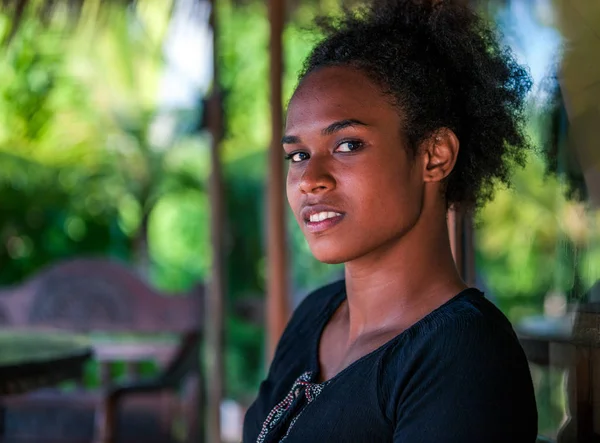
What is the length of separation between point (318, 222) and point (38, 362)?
4.50ft

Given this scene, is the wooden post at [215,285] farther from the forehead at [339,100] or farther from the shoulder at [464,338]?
the shoulder at [464,338]

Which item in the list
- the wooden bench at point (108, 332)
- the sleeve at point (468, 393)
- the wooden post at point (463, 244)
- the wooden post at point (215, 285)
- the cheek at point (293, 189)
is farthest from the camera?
the wooden bench at point (108, 332)

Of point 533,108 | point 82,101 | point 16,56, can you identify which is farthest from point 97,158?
point 533,108

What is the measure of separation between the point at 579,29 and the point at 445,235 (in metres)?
0.47

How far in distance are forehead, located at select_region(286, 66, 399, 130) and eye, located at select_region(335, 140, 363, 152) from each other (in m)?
0.04

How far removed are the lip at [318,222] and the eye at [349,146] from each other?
0.32ft

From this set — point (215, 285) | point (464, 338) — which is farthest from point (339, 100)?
point (215, 285)

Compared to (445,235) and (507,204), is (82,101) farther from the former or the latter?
(445,235)

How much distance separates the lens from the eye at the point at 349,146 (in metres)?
1.33

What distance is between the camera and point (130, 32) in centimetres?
786

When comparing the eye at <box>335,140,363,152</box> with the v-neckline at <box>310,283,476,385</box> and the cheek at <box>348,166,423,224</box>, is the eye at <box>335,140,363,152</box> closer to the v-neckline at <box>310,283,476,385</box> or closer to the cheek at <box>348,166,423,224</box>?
the cheek at <box>348,166,423,224</box>

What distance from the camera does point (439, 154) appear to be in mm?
1378

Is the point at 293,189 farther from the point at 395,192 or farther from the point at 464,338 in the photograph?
the point at 464,338

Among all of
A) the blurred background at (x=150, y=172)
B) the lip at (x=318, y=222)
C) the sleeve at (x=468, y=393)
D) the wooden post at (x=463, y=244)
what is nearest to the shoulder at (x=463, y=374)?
the sleeve at (x=468, y=393)
